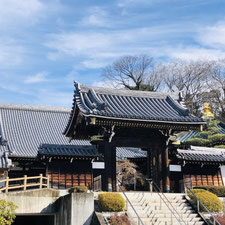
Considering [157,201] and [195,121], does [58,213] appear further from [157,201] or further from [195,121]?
[195,121]

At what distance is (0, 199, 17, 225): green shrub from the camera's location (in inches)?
720

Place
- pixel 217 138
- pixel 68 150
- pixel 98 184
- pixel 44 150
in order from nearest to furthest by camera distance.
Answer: pixel 98 184 → pixel 44 150 → pixel 68 150 → pixel 217 138

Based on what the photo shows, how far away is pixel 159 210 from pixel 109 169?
12.5 feet

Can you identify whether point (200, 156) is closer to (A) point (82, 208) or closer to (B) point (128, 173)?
(B) point (128, 173)

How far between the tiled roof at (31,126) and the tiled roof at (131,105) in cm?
862

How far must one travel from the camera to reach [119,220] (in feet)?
59.5

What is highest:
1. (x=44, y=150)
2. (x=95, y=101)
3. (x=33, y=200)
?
(x=95, y=101)

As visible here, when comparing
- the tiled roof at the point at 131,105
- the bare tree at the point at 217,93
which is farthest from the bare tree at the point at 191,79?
the tiled roof at the point at 131,105

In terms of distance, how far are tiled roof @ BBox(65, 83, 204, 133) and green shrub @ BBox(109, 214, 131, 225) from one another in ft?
18.5

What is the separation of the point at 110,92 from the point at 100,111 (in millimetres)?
4417

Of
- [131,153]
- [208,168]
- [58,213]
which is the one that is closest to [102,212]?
[58,213]

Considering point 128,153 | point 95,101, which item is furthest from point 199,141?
point 95,101

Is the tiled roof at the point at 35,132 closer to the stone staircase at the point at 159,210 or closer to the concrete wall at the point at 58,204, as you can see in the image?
the concrete wall at the point at 58,204

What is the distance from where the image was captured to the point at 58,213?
69.5ft
